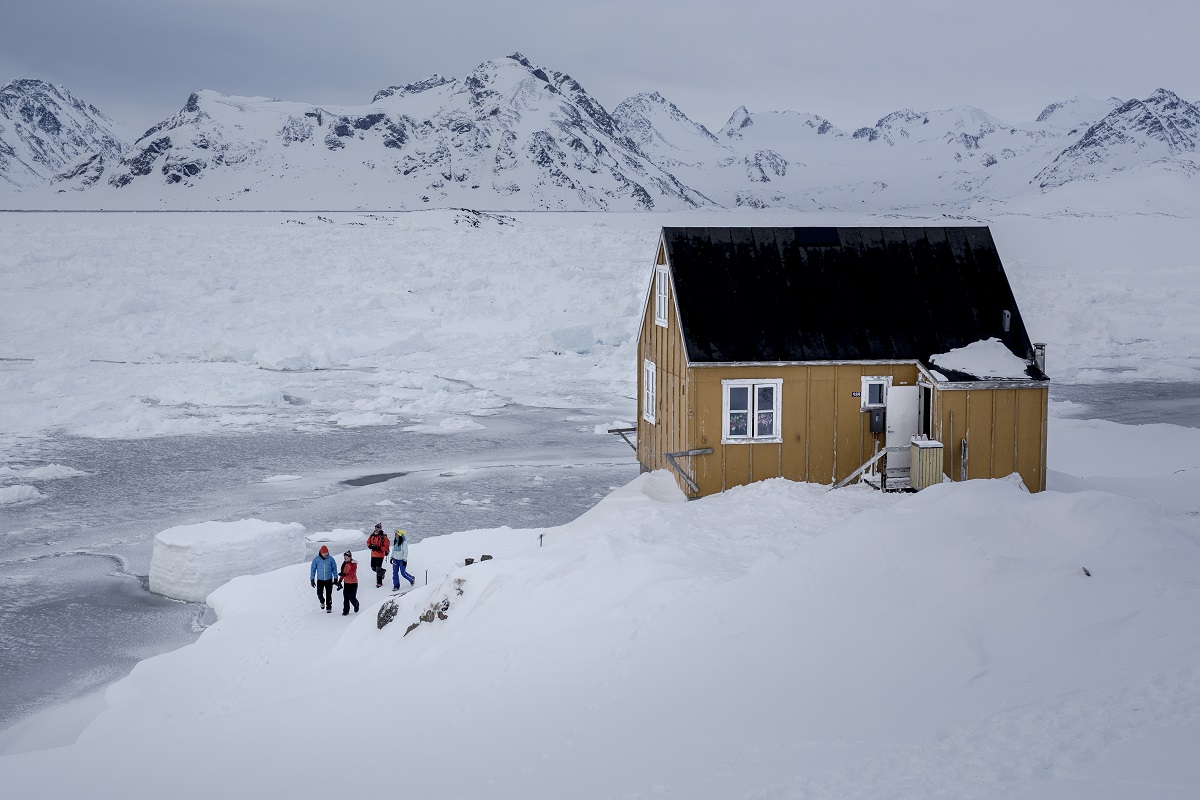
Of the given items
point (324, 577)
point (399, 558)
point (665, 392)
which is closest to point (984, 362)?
point (665, 392)

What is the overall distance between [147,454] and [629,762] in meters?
23.4

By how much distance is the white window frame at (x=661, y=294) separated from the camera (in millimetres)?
20672

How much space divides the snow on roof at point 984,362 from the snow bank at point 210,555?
11.9 metres

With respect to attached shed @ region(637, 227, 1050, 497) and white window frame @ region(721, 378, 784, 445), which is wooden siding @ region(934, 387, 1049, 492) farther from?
white window frame @ region(721, 378, 784, 445)

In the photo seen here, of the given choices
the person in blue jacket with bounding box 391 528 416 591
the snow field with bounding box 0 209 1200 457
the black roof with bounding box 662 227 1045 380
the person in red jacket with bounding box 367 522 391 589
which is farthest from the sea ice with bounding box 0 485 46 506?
the black roof with bounding box 662 227 1045 380

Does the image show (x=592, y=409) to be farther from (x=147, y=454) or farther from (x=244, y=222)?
(x=244, y=222)

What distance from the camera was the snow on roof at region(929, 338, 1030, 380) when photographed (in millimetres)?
18938

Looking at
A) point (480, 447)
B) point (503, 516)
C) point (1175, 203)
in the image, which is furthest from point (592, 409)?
point (1175, 203)

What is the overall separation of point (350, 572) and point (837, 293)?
981 cm

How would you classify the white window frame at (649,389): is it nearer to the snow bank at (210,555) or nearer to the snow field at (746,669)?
the snow field at (746,669)

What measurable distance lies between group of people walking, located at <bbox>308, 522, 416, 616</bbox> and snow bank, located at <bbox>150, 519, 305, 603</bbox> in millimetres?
1389

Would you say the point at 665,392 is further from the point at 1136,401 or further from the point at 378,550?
the point at 1136,401

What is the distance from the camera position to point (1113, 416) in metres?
31.5

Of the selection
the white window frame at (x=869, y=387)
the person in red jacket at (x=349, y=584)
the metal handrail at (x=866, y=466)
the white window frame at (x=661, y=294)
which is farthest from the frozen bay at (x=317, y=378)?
the white window frame at (x=869, y=387)
